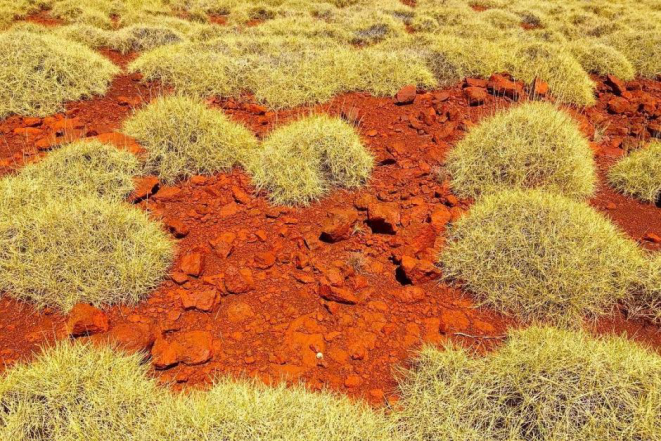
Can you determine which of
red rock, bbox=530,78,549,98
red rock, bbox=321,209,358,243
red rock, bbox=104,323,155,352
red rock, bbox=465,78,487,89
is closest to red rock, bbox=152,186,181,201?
red rock, bbox=321,209,358,243

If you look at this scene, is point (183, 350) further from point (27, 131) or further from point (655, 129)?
point (655, 129)

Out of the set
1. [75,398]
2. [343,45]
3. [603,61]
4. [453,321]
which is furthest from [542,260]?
[343,45]

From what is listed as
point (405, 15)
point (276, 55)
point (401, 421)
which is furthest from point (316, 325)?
point (405, 15)

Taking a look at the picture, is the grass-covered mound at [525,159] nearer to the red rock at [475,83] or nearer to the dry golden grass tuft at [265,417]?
the red rock at [475,83]

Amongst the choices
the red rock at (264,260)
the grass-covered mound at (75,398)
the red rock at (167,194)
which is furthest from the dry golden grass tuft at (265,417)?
the red rock at (167,194)

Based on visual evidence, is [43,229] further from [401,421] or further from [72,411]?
[401,421]
